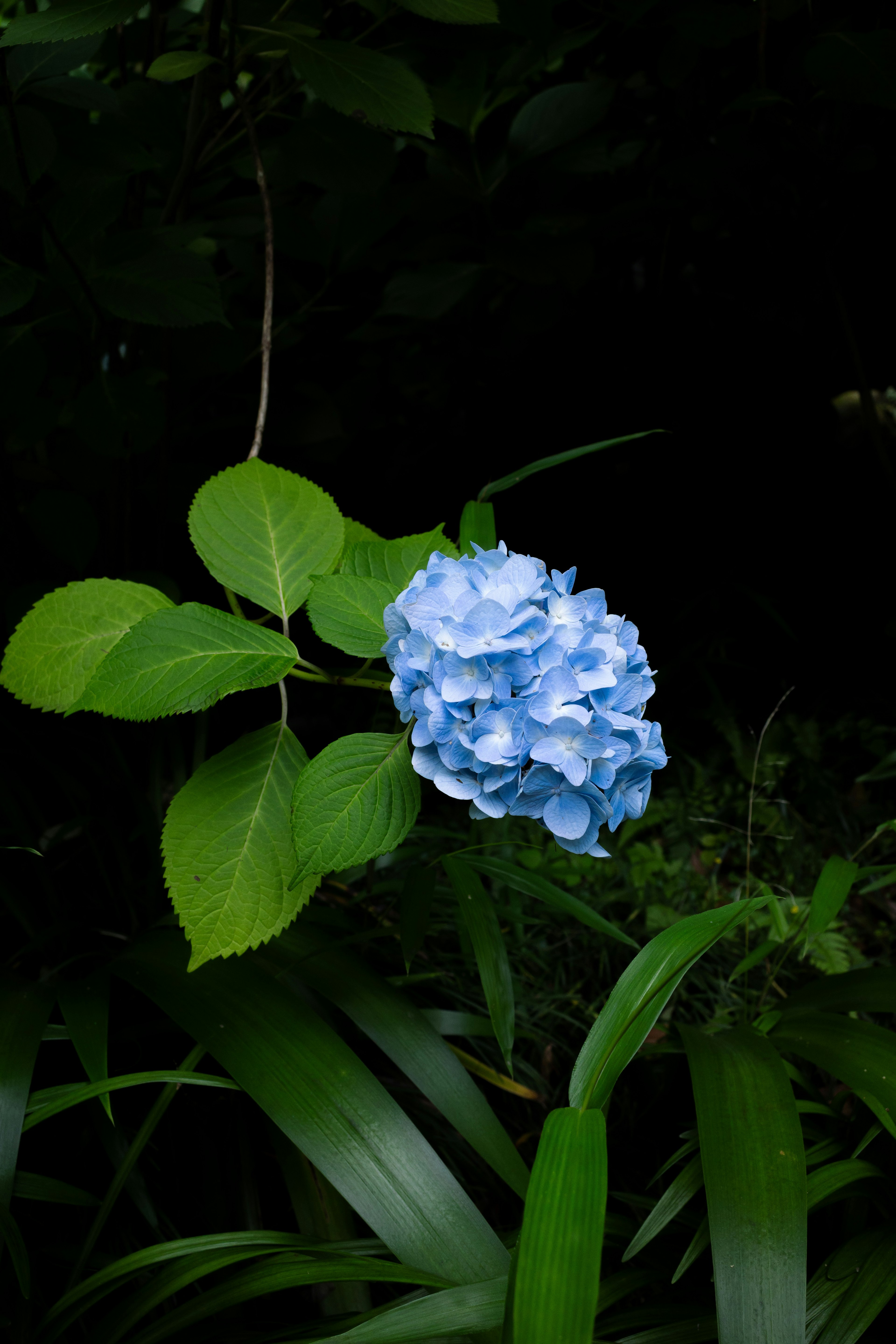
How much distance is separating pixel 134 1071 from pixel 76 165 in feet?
3.68

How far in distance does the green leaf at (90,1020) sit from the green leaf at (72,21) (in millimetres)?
865

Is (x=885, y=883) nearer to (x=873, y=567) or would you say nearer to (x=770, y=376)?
(x=873, y=567)

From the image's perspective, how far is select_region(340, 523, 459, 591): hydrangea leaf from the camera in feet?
2.40

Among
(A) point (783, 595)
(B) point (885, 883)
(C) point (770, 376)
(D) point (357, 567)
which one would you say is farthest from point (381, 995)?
(C) point (770, 376)

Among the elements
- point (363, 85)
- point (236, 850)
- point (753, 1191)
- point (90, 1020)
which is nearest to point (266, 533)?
point (236, 850)

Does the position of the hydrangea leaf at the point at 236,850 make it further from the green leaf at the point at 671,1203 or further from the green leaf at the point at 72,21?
the green leaf at the point at 72,21

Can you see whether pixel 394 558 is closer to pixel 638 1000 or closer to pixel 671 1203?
pixel 638 1000

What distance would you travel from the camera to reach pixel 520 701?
58 cm

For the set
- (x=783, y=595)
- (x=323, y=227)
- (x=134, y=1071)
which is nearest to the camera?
(x=134, y=1071)

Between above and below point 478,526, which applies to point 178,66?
above

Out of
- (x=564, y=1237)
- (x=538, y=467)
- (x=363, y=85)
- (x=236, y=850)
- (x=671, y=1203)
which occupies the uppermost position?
(x=363, y=85)

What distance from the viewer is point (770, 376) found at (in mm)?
1764

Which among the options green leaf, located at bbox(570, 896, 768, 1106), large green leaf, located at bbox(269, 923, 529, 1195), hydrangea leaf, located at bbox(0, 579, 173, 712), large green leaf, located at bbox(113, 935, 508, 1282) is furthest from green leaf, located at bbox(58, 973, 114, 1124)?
green leaf, located at bbox(570, 896, 768, 1106)

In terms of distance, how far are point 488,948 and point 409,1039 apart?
0.13 meters
